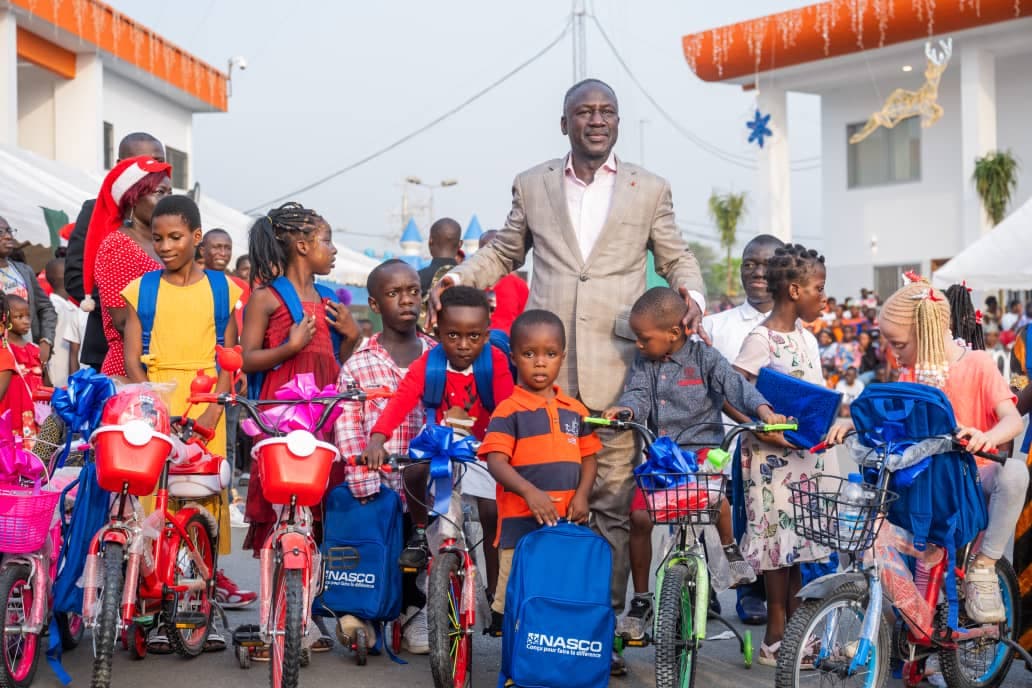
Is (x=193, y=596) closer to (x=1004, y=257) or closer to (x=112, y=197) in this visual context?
(x=112, y=197)

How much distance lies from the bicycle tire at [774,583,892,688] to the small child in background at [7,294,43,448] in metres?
3.36

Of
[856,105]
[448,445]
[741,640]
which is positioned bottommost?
[741,640]

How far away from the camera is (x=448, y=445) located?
503cm

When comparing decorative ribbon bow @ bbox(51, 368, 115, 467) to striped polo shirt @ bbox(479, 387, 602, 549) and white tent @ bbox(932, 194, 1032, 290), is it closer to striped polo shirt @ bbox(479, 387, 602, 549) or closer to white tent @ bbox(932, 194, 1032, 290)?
striped polo shirt @ bbox(479, 387, 602, 549)

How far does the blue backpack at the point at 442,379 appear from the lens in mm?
5477

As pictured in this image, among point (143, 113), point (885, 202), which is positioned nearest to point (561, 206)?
point (885, 202)

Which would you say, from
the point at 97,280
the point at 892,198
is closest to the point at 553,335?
the point at 97,280

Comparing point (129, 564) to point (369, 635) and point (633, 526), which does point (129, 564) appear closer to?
point (369, 635)

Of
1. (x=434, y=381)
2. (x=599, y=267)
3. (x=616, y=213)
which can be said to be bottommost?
(x=434, y=381)

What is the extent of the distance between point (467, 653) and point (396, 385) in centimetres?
143

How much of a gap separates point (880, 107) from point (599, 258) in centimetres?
2566

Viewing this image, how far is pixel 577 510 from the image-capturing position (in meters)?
4.94

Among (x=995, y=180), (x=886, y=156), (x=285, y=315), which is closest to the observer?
(x=285, y=315)

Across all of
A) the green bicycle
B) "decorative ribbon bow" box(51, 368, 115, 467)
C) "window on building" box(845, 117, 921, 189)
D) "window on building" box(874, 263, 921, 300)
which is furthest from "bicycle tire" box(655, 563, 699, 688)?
"window on building" box(845, 117, 921, 189)
